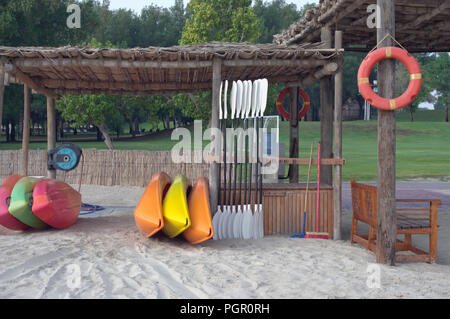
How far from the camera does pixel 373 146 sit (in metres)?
29.1

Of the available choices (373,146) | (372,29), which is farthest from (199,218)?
(373,146)

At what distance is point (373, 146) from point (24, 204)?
2653 centimetres

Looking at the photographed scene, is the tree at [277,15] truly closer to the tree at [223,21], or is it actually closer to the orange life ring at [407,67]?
the tree at [223,21]

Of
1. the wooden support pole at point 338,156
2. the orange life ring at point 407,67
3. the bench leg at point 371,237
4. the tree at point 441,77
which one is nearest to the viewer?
the orange life ring at point 407,67

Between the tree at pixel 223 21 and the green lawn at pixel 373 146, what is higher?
the tree at pixel 223 21

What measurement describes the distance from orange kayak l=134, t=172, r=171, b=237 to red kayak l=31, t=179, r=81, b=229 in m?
1.31

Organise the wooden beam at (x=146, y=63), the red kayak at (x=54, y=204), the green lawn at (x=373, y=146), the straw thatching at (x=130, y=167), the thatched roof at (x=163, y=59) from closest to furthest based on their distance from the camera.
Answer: the red kayak at (x=54, y=204) → the thatched roof at (x=163, y=59) → the wooden beam at (x=146, y=63) → the straw thatching at (x=130, y=167) → the green lawn at (x=373, y=146)

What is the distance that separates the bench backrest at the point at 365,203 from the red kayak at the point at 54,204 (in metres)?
4.22

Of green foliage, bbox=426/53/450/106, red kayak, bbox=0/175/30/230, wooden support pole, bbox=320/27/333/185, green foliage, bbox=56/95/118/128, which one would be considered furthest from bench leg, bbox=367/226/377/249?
green foliage, bbox=426/53/450/106

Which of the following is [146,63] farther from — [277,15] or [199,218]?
[277,15]

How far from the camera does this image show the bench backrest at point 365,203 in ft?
17.9

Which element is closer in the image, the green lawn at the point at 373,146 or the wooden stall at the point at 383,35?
the wooden stall at the point at 383,35

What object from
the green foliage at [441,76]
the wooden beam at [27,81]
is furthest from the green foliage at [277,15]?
the wooden beam at [27,81]
